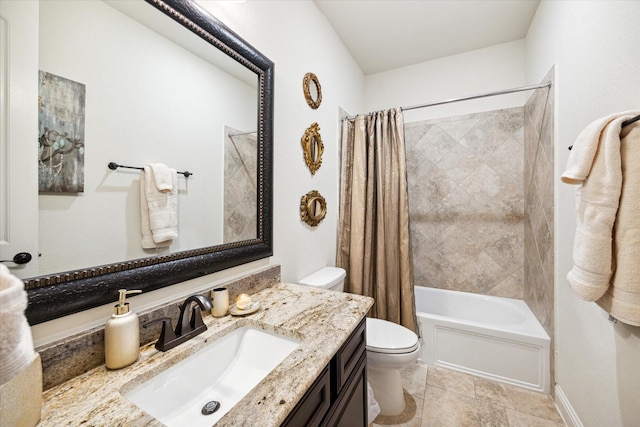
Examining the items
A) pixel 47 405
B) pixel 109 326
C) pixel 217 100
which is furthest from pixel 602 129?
pixel 47 405

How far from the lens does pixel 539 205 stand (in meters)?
1.93

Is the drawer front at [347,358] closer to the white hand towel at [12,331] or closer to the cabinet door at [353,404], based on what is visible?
the cabinet door at [353,404]

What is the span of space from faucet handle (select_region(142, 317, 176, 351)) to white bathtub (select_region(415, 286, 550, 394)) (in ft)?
6.13

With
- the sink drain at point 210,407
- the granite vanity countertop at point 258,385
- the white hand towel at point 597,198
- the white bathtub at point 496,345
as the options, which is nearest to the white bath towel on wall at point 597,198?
the white hand towel at point 597,198

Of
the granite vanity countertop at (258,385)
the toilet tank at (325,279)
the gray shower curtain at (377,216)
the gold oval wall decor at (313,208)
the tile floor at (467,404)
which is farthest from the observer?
the gray shower curtain at (377,216)

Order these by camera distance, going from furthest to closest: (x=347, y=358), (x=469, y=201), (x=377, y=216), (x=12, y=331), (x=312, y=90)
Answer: (x=469, y=201)
(x=377, y=216)
(x=312, y=90)
(x=347, y=358)
(x=12, y=331)

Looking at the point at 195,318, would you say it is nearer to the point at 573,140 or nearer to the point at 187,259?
the point at 187,259

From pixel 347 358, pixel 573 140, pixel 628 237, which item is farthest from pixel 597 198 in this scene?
pixel 347 358

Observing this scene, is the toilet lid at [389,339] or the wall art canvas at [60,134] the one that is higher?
the wall art canvas at [60,134]

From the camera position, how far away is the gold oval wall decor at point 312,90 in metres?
1.75

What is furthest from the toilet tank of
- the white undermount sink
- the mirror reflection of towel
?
the mirror reflection of towel

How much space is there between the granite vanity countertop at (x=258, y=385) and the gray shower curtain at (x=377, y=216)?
3.48 feet

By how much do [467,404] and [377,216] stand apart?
139cm

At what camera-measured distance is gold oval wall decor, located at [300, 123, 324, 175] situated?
1.75m
